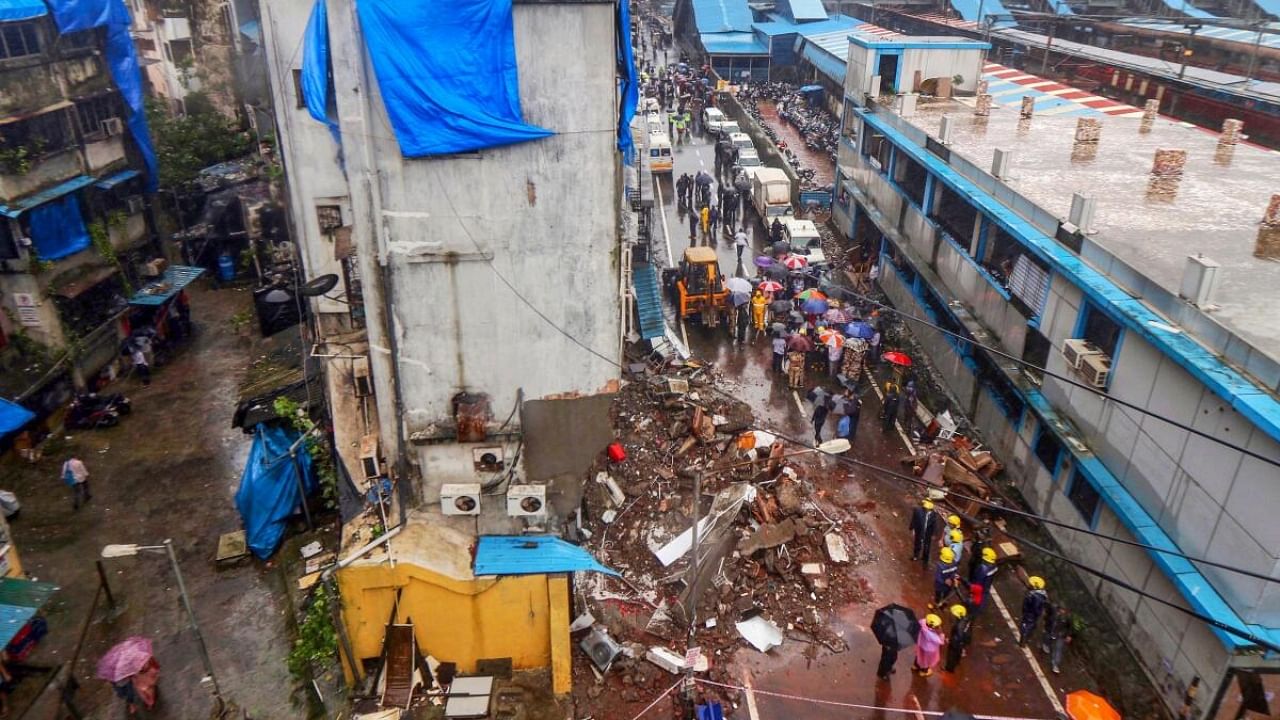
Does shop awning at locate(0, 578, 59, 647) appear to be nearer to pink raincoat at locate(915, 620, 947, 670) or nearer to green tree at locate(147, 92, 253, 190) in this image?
pink raincoat at locate(915, 620, 947, 670)

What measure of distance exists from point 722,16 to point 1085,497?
58.1 metres

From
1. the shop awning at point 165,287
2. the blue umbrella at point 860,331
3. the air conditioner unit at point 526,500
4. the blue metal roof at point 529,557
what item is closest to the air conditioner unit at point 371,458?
the blue metal roof at point 529,557

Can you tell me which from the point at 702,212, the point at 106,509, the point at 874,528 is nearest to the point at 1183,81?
the point at 702,212

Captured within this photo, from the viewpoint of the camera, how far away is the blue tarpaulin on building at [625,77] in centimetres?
1041

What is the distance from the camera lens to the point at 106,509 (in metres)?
17.7

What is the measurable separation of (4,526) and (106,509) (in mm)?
3847

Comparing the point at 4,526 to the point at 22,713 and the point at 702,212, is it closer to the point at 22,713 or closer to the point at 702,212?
the point at 22,713

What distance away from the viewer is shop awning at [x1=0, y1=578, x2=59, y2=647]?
12.1m

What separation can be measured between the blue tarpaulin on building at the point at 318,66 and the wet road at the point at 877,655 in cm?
1031

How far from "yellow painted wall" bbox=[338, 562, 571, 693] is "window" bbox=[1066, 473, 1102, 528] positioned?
931 centimetres

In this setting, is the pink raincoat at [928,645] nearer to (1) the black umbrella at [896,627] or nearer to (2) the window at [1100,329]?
(1) the black umbrella at [896,627]

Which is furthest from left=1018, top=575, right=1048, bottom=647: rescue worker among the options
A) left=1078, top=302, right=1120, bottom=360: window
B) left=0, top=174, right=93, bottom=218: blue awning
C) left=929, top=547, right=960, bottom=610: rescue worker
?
left=0, top=174, right=93, bottom=218: blue awning

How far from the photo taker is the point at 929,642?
12.5 m

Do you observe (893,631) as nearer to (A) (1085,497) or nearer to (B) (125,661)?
(A) (1085,497)
